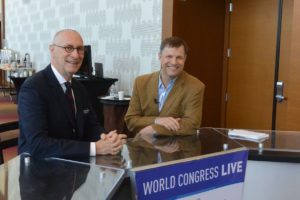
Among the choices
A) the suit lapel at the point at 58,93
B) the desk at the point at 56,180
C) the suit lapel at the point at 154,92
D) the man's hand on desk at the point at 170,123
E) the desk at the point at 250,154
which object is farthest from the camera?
the suit lapel at the point at 154,92

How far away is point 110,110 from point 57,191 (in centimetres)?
364

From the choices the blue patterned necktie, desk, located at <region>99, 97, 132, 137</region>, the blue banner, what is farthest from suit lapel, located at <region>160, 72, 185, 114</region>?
desk, located at <region>99, 97, 132, 137</region>

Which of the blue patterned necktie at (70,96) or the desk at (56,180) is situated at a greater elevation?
the blue patterned necktie at (70,96)

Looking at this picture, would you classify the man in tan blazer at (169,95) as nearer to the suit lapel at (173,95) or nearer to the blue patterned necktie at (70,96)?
the suit lapel at (173,95)

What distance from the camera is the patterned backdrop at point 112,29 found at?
511 cm

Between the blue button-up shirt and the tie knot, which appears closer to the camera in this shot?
the tie knot

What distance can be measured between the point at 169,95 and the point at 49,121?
0.82 meters

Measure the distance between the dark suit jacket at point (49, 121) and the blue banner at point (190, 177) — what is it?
1.33 feet

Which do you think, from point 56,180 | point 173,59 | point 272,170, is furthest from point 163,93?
point 56,180

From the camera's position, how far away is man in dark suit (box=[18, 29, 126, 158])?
1701 millimetres

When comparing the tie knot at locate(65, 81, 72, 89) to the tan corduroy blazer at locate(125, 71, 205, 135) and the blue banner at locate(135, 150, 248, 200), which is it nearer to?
the tan corduroy blazer at locate(125, 71, 205, 135)

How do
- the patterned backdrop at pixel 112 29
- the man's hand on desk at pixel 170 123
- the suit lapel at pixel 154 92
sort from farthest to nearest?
the patterned backdrop at pixel 112 29, the suit lapel at pixel 154 92, the man's hand on desk at pixel 170 123

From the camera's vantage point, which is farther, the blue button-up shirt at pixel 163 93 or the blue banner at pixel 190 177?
the blue button-up shirt at pixel 163 93

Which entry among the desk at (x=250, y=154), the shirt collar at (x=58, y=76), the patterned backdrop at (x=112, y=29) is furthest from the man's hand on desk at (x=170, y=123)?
the patterned backdrop at (x=112, y=29)
